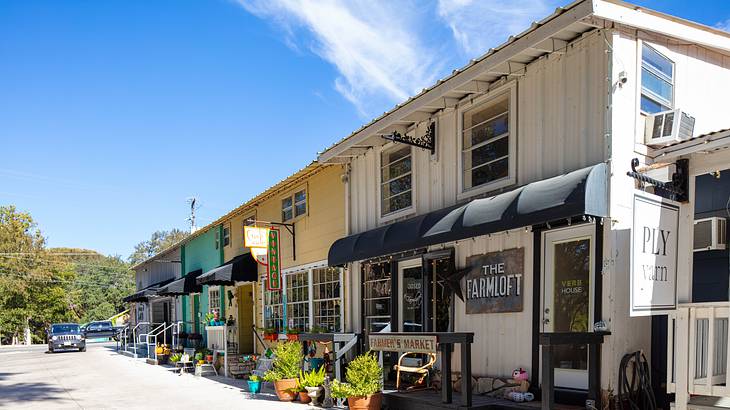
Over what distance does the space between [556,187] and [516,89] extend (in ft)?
6.45

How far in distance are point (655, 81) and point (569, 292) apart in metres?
2.60

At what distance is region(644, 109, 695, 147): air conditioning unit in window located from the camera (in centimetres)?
623

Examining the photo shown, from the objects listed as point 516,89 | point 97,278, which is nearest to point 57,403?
point 516,89

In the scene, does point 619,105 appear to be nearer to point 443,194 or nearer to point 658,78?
point 658,78

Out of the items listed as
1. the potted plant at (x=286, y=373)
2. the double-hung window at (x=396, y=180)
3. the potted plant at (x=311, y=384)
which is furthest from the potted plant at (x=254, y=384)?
the double-hung window at (x=396, y=180)

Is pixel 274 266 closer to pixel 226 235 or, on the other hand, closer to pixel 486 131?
pixel 226 235

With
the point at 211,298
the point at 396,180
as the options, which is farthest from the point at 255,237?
the point at 211,298

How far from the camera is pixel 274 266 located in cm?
1449

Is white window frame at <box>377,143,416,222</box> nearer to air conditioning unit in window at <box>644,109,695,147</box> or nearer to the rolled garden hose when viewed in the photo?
air conditioning unit in window at <box>644,109,695,147</box>

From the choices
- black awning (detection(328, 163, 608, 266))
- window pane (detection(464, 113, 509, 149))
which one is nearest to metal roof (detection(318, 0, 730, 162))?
window pane (detection(464, 113, 509, 149))

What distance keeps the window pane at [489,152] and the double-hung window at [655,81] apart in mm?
1796

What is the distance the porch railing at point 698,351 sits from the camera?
17.5 ft

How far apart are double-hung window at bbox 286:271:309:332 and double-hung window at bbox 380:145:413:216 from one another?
3892 millimetres

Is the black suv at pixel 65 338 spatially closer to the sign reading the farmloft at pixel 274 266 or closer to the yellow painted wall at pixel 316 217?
the yellow painted wall at pixel 316 217
